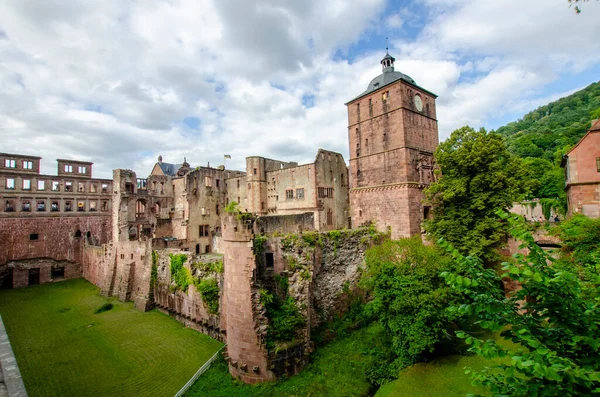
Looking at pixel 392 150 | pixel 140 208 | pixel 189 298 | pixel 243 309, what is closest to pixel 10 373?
pixel 243 309

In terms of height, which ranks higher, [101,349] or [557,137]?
[557,137]

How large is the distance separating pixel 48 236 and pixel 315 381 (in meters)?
39.2

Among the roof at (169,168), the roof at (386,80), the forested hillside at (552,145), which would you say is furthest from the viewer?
the roof at (169,168)

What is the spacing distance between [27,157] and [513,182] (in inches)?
1972

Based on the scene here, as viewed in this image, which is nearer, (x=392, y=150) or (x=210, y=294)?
(x=210, y=294)

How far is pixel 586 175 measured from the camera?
19.5 meters

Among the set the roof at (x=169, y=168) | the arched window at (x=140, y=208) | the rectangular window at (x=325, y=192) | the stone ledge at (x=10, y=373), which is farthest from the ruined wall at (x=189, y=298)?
the roof at (x=169, y=168)

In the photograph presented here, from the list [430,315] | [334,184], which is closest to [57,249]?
[334,184]

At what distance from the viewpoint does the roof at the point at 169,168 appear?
52.5 metres

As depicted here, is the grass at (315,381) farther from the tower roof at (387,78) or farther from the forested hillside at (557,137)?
the forested hillside at (557,137)

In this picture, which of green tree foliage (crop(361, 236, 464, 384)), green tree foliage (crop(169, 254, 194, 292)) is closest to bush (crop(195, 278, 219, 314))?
green tree foliage (crop(169, 254, 194, 292))

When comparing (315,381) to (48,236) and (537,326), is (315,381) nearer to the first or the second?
(537,326)

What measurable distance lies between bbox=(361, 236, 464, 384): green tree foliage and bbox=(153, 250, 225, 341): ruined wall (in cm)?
939

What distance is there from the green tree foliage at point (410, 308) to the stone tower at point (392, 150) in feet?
25.3
